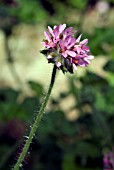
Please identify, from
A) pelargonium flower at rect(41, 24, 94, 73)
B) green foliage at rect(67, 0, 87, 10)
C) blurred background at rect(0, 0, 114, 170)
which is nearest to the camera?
pelargonium flower at rect(41, 24, 94, 73)

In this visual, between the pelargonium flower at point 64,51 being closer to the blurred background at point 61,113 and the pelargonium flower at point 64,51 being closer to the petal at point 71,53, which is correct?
the petal at point 71,53

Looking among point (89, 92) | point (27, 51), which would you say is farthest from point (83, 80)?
point (27, 51)

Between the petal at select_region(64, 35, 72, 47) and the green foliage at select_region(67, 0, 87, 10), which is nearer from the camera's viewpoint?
the petal at select_region(64, 35, 72, 47)

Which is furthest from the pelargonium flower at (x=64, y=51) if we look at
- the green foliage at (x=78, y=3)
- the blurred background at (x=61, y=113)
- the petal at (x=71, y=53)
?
the green foliage at (x=78, y=3)

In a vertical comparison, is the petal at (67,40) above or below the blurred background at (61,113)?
below

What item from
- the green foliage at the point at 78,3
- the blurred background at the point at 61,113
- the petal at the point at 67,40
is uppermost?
the green foliage at the point at 78,3

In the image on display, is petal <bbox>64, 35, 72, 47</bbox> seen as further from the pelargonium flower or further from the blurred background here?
the blurred background

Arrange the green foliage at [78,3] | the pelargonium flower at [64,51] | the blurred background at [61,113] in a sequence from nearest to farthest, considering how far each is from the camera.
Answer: the pelargonium flower at [64,51] < the blurred background at [61,113] < the green foliage at [78,3]

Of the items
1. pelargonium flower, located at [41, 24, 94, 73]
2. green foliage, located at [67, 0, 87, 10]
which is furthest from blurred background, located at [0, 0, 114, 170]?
pelargonium flower, located at [41, 24, 94, 73]

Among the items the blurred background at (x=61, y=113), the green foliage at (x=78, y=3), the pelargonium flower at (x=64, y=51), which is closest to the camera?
the pelargonium flower at (x=64, y=51)

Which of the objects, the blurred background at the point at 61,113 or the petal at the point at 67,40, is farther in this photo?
the blurred background at the point at 61,113
